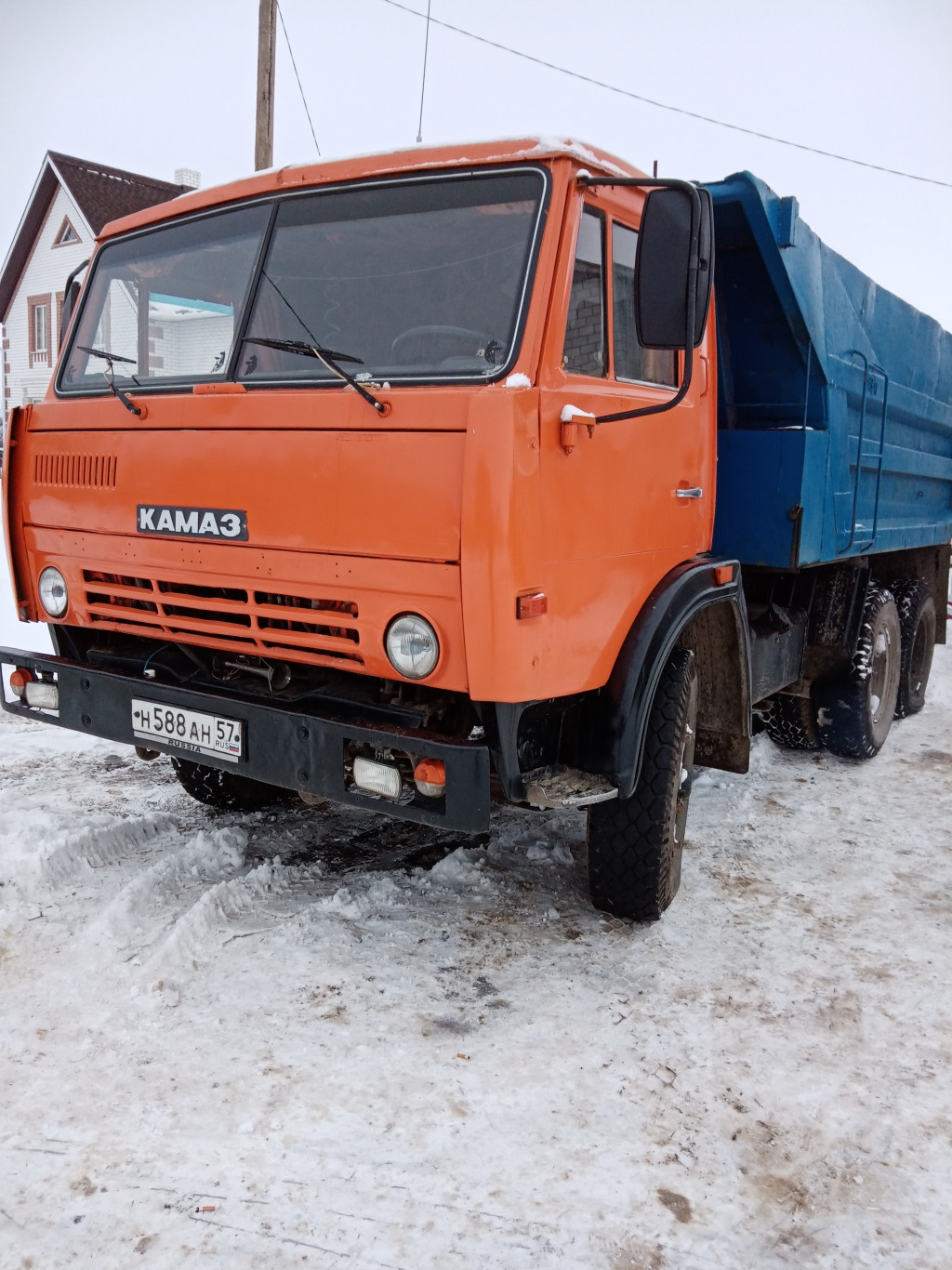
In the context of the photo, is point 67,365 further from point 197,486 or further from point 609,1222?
point 609,1222

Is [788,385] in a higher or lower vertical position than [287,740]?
higher

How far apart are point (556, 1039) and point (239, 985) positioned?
37.8 inches

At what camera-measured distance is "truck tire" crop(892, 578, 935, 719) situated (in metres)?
6.41

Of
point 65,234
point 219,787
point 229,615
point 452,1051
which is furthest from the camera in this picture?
point 65,234

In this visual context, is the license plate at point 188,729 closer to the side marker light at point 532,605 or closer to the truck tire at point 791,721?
the side marker light at point 532,605

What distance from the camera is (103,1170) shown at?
226 centimetres

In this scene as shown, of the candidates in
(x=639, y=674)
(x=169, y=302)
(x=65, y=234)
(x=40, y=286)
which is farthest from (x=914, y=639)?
(x=40, y=286)

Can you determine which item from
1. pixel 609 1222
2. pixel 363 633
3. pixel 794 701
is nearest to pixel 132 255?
pixel 363 633

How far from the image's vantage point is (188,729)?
10.6 ft

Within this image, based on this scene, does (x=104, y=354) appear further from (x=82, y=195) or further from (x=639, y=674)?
(x=82, y=195)

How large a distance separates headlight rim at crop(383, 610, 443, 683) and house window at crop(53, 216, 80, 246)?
81.4 feet

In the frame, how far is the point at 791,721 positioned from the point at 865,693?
0.50m

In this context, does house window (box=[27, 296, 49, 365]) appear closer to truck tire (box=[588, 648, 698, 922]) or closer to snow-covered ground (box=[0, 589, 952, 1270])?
snow-covered ground (box=[0, 589, 952, 1270])

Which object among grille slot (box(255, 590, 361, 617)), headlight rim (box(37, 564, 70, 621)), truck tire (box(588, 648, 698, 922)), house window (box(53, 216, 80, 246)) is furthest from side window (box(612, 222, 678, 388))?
house window (box(53, 216, 80, 246))
